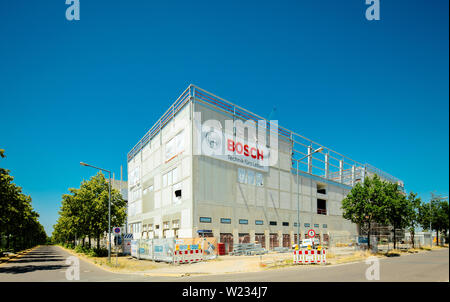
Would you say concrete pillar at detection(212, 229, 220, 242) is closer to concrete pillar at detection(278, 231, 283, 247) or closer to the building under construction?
the building under construction

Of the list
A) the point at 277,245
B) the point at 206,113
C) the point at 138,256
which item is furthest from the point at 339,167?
the point at 138,256

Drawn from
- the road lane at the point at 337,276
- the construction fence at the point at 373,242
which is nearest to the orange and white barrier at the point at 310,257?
the road lane at the point at 337,276

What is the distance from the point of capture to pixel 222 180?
3703 centimetres

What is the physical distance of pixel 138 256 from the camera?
27.6 meters

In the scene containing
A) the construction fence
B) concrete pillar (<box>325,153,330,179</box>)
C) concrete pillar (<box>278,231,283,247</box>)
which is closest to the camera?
the construction fence

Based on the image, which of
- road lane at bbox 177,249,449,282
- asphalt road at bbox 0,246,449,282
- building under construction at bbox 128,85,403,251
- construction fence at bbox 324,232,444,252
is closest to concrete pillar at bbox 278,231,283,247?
building under construction at bbox 128,85,403,251

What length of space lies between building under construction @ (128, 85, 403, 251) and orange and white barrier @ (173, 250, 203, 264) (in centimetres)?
903

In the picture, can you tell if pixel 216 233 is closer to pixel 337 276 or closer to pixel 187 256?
pixel 187 256

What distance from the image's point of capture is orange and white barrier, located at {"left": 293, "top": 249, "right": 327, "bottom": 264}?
67.3 feet

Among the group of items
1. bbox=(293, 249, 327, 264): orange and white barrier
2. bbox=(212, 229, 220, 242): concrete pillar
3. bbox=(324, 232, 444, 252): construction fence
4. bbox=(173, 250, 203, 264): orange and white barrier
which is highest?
bbox=(293, 249, 327, 264): orange and white barrier

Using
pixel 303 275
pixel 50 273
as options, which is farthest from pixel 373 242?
pixel 50 273

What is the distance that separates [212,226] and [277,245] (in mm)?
11934

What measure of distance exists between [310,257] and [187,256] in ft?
29.2
